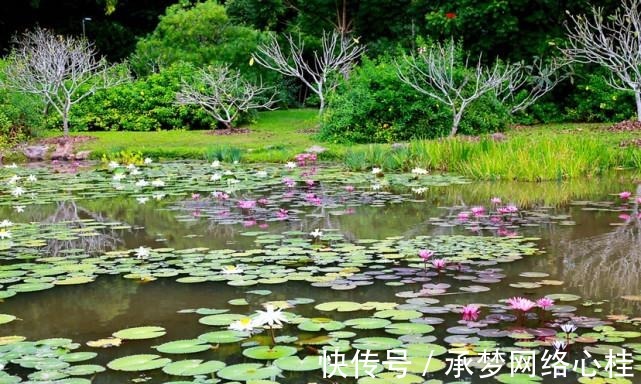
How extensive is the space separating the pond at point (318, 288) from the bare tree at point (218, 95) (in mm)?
10909

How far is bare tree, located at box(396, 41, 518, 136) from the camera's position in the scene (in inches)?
581

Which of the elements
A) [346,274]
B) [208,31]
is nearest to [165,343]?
[346,274]

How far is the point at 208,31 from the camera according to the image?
78.0 feet

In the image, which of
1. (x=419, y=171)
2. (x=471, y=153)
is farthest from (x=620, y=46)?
(x=419, y=171)

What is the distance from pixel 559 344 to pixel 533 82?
638 inches

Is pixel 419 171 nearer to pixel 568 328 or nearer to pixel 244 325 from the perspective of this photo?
pixel 568 328

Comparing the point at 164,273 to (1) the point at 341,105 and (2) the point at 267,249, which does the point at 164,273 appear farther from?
(1) the point at 341,105

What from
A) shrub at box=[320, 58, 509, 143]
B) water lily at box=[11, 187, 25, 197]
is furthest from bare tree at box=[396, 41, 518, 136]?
water lily at box=[11, 187, 25, 197]

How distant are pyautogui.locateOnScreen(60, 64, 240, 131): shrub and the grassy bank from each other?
336 centimetres

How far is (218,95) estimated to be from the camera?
62.0ft

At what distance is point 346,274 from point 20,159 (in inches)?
443

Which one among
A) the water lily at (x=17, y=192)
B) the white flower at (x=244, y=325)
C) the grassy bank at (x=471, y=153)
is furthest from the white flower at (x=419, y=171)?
the white flower at (x=244, y=325)

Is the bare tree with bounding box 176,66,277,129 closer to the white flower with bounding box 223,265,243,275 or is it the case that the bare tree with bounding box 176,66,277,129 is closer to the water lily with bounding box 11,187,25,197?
the water lily with bounding box 11,187,25,197

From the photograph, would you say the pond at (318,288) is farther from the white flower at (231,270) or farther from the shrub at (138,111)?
the shrub at (138,111)
